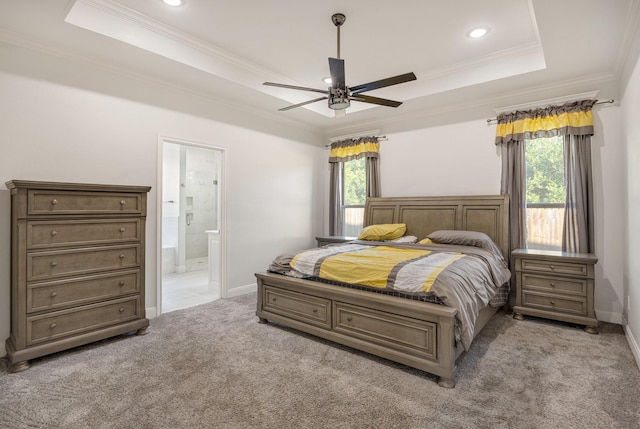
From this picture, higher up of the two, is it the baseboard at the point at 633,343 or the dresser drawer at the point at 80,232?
the dresser drawer at the point at 80,232

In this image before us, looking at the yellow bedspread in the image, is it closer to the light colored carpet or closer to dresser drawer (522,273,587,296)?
the light colored carpet

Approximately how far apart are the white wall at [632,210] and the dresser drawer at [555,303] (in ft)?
1.16

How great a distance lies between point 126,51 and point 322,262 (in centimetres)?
269

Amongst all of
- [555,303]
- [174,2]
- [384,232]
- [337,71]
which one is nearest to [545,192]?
[555,303]

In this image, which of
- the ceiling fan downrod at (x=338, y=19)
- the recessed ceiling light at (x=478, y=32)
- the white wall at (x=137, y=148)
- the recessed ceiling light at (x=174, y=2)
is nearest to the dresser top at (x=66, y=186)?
the white wall at (x=137, y=148)

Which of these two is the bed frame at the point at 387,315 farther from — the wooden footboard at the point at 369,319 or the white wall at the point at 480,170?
the white wall at the point at 480,170

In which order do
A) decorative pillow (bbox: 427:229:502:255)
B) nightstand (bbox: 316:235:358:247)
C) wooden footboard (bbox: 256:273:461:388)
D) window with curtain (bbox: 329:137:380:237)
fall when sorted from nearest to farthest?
wooden footboard (bbox: 256:273:461:388) → decorative pillow (bbox: 427:229:502:255) → nightstand (bbox: 316:235:358:247) → window with curtain (bbox: 329:137:380:237)

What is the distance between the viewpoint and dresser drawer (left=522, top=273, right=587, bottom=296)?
3170 mm

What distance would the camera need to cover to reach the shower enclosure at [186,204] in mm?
6234

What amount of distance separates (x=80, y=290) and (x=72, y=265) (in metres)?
0.22

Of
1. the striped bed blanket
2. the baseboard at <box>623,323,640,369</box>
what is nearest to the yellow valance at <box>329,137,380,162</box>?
the striped bed blanket

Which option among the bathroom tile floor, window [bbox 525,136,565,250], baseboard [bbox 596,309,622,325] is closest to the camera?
baseboard [bbox 596,309,622,325]

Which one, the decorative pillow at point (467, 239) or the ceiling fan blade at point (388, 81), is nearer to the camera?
the ceiling fan blade at point (388, 81)

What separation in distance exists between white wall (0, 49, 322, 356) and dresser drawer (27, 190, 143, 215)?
458mm
